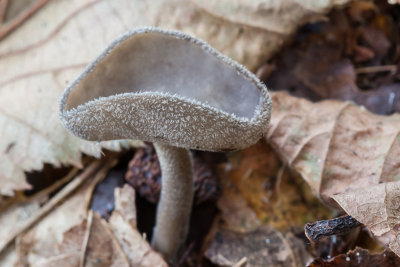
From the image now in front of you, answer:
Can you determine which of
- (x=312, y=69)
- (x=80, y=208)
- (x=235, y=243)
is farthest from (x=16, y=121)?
(x=312, y=69)

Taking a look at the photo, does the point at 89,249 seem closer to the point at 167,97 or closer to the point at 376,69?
the point at 167,97

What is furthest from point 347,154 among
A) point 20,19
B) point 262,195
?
point 20,19

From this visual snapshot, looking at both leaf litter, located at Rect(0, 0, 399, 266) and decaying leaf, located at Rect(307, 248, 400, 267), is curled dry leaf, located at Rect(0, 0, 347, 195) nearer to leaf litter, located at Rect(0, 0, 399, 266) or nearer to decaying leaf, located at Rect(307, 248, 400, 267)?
leaf litter, located at Rect(0, 0, 399, 266)

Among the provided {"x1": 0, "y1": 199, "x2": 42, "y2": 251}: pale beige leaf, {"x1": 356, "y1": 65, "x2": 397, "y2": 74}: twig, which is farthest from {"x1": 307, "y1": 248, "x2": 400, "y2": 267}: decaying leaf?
{"x1": 0, "y1": 199, "x2": 42, "y2": 251}: pale beige leaf

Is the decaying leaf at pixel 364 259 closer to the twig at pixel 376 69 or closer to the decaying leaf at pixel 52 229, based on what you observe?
the decaying leaf at pixel 52 229

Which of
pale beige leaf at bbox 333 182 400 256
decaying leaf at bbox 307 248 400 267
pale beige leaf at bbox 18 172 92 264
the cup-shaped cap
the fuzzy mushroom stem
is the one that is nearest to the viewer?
the cup-shaped cap

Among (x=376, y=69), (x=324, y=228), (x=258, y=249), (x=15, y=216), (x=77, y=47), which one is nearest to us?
(x=324, y=228)
